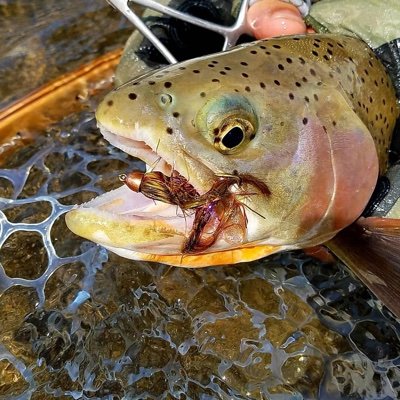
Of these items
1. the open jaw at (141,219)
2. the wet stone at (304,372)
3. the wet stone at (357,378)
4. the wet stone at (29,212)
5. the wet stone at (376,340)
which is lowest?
the wet stone at (29,212)

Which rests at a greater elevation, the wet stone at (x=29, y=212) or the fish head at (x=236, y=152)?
the fish head at (x=236, y=152)

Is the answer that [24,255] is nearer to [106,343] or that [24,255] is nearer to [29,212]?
[29,212]

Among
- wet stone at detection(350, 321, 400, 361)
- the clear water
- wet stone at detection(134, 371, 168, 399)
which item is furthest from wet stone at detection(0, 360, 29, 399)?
wet stone at detection(350, 321, 400, 361)

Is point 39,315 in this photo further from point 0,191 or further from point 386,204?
point 386,204

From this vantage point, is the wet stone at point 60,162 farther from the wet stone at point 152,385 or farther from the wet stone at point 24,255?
the wet stone at point 152,385

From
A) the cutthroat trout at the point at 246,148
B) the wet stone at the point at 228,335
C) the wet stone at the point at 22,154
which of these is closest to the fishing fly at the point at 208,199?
the cutthroat trout at the point at 246,148

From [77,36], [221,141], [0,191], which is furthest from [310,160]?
[77,36]

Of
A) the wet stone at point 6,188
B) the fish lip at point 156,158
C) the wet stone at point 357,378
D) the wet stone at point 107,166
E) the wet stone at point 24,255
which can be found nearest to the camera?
the fish lip at point 156,158
